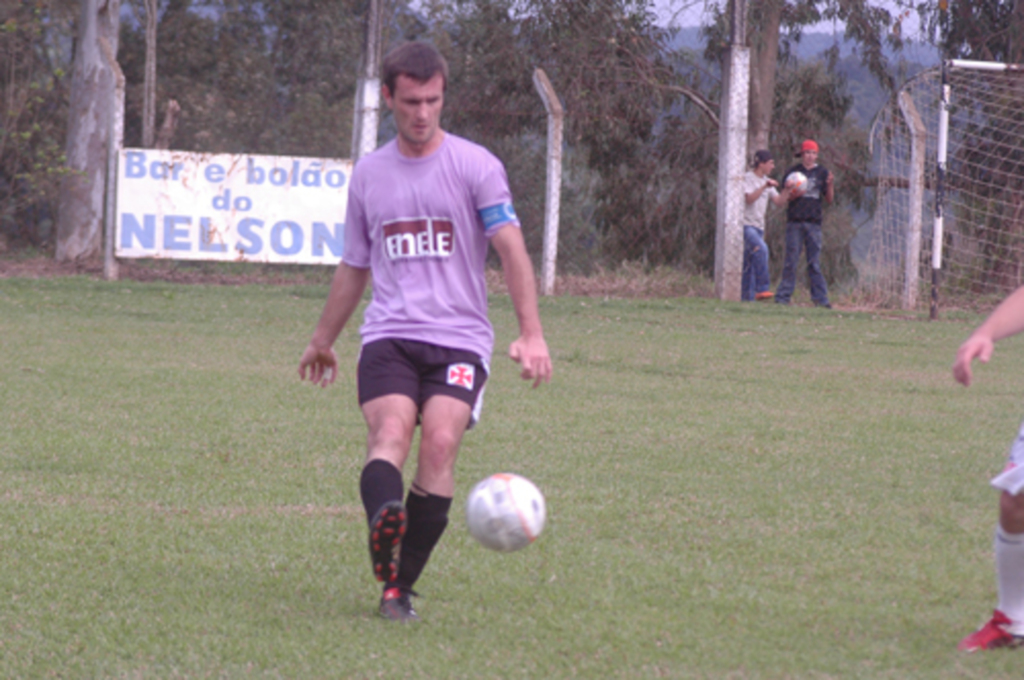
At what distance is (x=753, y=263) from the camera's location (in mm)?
16141

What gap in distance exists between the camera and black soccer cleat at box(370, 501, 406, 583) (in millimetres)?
3576

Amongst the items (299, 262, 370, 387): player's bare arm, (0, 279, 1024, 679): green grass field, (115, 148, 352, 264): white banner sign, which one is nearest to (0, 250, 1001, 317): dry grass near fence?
(115, 148, 352, 264): white banner sign

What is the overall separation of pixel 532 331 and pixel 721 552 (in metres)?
1.31

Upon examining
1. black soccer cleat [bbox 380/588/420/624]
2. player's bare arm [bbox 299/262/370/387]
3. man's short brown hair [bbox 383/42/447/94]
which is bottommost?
black soccer cleat [bbox 380/588/420/624]

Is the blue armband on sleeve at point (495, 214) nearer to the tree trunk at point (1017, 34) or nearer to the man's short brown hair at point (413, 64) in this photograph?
the man's short brown hair at point (413, 64)

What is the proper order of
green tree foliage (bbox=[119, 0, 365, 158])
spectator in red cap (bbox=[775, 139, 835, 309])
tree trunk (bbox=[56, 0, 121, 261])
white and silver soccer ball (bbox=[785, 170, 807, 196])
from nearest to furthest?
white and silver soccer ball (bbox=[785, 170, 807, 196]) → spectator in red cap (bbox=[775, 139, 835, 309]) → tree trunk (bbox=[56, 0, 121, 261]) → green tree foliage (bbox=[119, 0, 365, 158])

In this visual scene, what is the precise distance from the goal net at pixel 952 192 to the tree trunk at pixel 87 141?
11.1 metres

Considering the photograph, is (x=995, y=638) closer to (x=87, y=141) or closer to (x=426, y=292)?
(x=426, y=292)

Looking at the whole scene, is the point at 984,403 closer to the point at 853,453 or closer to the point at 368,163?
the point at 853,453

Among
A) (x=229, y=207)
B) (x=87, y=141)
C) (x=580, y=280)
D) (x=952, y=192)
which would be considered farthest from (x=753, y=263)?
(x=87, y=141)

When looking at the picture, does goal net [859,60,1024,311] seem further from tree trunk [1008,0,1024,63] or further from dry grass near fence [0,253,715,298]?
tree trunk [1008,0,1024,63]

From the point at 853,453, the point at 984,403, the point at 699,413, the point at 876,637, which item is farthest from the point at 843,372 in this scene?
the point at 876,637

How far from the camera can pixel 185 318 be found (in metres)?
13.1

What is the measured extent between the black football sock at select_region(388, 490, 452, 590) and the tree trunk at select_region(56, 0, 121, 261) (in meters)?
16.2
